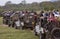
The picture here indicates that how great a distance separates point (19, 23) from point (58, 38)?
9.67 m

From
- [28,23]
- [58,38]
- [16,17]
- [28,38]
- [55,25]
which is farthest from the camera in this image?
[16,17]

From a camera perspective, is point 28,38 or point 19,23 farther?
point 19,23

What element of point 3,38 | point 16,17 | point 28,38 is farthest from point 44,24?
point 16,17

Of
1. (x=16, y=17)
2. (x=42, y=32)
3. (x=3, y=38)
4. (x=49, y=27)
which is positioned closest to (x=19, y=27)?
(x=16, y=17)

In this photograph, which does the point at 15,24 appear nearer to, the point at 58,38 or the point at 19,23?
the point at 19,23

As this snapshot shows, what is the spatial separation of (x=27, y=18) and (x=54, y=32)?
8.34 metres

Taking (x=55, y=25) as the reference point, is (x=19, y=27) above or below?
below

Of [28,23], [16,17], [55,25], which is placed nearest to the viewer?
[55,25]

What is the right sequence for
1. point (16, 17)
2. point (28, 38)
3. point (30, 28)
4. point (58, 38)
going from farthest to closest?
1. point (16, 17)
2. point (30, 28)
3. point (28, 38)
4. point (58, 38)

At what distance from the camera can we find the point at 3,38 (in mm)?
15734

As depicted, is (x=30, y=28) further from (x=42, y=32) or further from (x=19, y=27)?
(x=42, y=32)

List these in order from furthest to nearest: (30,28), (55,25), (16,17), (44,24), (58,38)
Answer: (16,17) < (30,28) < (44,24) < (55,25) < (58,38)

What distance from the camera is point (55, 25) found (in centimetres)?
1138

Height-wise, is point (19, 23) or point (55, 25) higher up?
point (55, 25)
